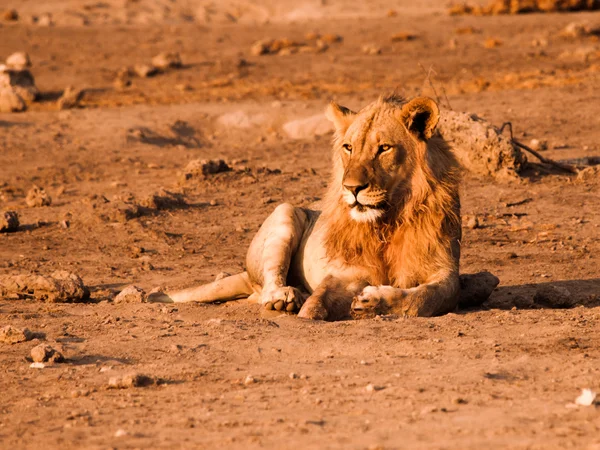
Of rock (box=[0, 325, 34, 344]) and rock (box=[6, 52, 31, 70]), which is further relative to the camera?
rock (box=[6, 52, 31, 70])

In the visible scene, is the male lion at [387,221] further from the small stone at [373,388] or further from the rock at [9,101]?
the rock at [9,101]

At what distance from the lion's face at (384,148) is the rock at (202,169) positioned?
232 inches

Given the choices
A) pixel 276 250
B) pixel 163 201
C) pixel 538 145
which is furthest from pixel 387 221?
pixel 538 145

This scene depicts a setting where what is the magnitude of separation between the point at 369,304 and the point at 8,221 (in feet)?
18.1

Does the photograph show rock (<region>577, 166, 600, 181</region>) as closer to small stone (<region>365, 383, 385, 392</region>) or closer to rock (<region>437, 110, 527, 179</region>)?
rock (<region>437, 110, 527, 179</region>)

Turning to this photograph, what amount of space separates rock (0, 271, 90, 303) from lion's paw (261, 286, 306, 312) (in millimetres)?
1623

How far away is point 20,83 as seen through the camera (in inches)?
701

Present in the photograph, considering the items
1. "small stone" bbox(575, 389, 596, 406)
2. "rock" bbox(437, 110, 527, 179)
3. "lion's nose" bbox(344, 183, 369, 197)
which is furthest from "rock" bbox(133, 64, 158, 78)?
"small stone" bbox(575, 389, 596, 406)

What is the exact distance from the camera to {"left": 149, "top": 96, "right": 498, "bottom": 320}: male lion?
287 inches

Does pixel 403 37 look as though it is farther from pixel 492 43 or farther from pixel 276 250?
pixel 276 250

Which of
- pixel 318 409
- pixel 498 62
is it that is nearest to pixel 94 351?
pixel 318 409

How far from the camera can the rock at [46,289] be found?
8.73 m

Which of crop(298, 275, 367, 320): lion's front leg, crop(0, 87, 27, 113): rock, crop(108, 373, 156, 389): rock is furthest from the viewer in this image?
crop(0, 87, 27, 113): rock

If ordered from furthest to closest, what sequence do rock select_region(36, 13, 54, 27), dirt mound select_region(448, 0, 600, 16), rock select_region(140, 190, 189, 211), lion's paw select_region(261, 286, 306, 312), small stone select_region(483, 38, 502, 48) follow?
rock select_region(36, 13, 54, 27), dirt mound select_region(448, 0, 600, 16), small stone select_region(483, 38, 502, 48), rock select_region(140, 190, 189, 211), lion's paw select_region(261, 286, 306, 312)
